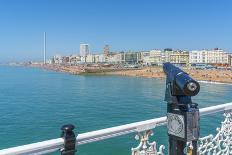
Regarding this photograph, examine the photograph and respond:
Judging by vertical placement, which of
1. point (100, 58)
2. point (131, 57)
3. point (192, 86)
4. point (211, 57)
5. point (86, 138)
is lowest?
point (86, 138)

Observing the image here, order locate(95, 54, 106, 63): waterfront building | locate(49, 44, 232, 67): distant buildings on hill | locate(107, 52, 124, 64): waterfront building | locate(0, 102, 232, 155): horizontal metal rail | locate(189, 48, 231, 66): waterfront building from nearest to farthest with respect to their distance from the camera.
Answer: locate(0, 102, 232, 155): horizontal metal rail → locate(189, 48, 231, 66): waterfront building → locate(49, 44, 232, 67): distant buildings on hill → locate(107, 52, 124, 64): waterfront building → locate(95, 54, 106, 63): waterfront building

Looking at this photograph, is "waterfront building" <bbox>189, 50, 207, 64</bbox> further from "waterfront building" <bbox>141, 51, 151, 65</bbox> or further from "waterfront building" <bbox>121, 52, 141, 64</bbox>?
"waterfront building" <bbox>121, 52, 141, 64</bbox>

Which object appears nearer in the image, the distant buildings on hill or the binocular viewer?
the binocular viewer

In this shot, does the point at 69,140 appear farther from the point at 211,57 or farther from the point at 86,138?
the point at 211,57

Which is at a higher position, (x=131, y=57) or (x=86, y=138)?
(x=131, y=57)

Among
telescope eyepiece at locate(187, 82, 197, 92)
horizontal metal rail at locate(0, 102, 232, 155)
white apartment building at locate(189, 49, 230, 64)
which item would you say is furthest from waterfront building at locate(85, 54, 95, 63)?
telescope eyepiece at locate(187, 82, 197, 92)

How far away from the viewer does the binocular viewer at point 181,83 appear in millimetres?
1722

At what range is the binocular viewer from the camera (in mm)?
1722

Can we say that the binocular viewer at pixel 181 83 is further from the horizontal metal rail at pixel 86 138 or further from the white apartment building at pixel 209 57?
the white apartment building at pixel 209 57

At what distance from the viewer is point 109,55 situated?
175875 millimetres

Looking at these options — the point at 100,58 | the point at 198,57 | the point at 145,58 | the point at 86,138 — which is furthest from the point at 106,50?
the point at 86,138

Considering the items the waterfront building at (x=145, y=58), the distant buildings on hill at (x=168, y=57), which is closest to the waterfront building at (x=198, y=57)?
the distant buildings on hill at (x=168, y=57)

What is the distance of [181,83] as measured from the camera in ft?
5.80

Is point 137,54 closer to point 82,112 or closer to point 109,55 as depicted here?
point 109,55
